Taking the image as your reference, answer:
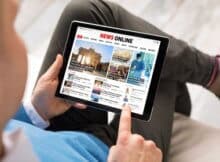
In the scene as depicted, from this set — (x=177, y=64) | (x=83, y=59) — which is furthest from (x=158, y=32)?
(x=83, y=59)

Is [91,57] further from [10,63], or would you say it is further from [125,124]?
[10,63]

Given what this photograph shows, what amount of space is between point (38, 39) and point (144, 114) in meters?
0.79

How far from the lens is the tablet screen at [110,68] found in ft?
2.61

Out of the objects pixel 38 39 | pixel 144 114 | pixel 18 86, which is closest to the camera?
pixel 18 86

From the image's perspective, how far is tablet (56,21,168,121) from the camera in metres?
0.79

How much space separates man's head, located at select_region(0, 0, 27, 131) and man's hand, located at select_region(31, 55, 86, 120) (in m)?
0.36

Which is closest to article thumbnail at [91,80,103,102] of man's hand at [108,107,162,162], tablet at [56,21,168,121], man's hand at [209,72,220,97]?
tablet at [56,21,168,121]

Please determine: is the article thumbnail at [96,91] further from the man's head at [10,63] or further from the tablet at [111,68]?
the man's head at [10,63]

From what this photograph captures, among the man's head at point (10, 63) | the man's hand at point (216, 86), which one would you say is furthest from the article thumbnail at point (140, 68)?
the man's head at point (10, 63)

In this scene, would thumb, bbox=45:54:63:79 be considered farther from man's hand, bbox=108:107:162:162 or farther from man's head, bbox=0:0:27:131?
man's head, bbox=0:0:27:131

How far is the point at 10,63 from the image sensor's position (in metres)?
0.42

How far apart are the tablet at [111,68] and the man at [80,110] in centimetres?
3

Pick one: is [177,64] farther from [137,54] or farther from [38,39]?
[38,39]

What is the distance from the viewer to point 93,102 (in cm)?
82
